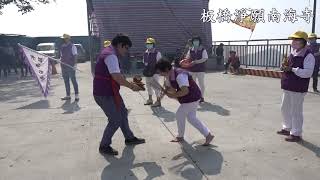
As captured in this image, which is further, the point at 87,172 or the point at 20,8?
the point at 20,8

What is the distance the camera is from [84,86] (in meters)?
14.1

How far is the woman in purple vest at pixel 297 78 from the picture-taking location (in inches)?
218

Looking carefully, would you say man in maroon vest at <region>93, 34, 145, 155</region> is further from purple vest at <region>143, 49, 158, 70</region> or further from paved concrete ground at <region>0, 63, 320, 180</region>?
purple vest at <region>143, 49, 158, 70</region>

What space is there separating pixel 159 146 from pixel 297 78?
2.29m

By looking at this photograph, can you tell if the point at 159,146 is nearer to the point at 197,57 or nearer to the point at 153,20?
the point at 197,57

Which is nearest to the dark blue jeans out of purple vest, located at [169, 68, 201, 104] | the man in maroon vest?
the man in maroon vest

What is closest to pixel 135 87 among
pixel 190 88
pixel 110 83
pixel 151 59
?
pixel 110 83

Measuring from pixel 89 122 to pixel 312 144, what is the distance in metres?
4.18

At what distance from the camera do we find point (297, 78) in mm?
5664

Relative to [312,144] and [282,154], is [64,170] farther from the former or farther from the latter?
[312,144]

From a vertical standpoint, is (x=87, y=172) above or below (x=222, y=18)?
below

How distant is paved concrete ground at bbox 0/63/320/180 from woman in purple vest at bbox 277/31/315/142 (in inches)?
12.8

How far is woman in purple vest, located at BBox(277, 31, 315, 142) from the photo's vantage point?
5.54 meters

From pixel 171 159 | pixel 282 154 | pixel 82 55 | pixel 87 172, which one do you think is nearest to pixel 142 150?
pixel 171 159
